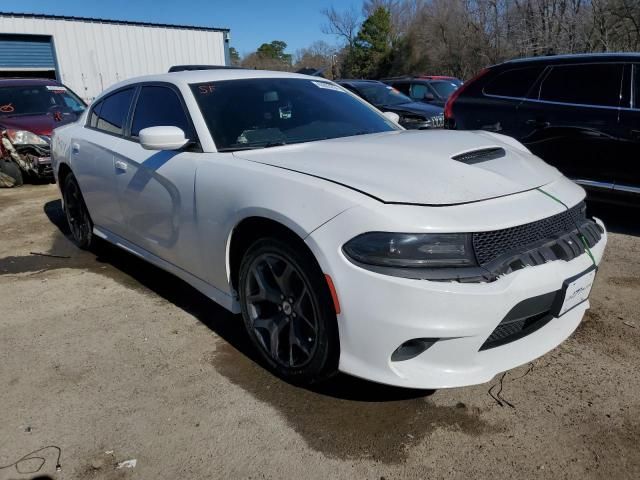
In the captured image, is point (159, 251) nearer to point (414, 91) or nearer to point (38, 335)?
point (38, 335)

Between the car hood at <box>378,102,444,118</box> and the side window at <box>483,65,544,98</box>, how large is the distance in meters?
3.82

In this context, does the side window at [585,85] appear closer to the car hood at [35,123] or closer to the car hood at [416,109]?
the car hood at [416,109]

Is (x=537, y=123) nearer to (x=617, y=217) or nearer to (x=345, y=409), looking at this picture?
(x=617, y=217)

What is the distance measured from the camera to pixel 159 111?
11.6ft

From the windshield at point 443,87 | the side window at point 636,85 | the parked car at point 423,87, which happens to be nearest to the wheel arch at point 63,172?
the side window at point 636,85

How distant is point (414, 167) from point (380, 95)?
28.5 feet

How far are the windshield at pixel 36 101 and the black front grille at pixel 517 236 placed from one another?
8779 mm

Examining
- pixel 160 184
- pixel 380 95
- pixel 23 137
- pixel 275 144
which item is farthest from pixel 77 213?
pixel 380 95

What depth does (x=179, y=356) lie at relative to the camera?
118 inches

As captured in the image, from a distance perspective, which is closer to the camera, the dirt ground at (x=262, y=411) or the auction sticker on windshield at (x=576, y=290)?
the dirt ground at (x=262, y=411)

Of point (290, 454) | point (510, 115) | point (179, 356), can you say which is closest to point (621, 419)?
point (290, 454)

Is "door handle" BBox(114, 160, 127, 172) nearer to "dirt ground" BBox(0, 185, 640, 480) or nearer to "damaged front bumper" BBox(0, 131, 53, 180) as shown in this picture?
"dirt ground" BBox(0, 185, 640, 480)

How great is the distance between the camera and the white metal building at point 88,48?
22.0 m

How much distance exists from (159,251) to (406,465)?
2163 mm
